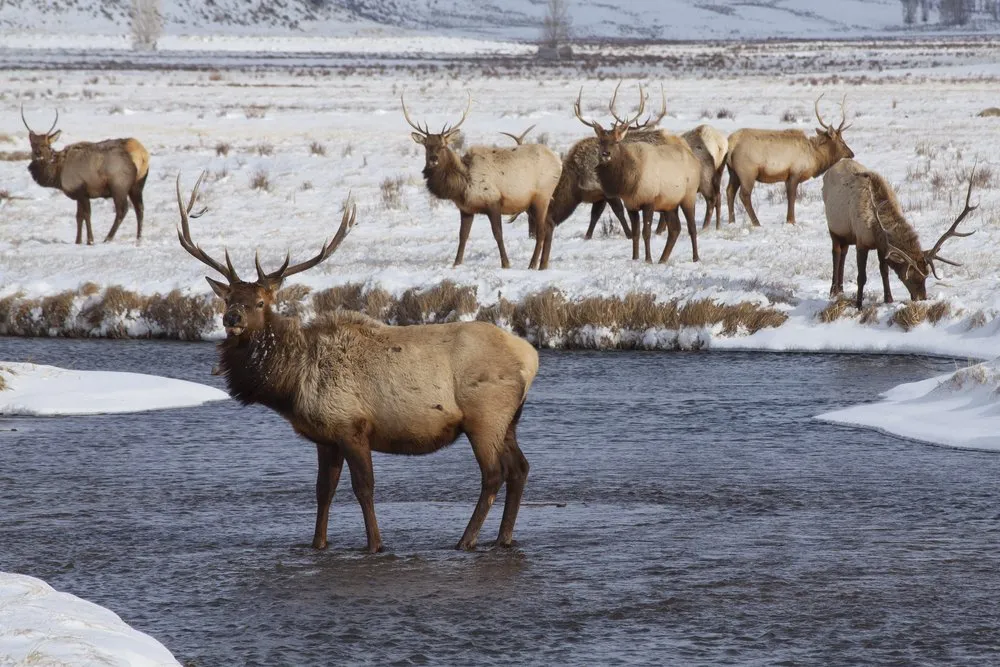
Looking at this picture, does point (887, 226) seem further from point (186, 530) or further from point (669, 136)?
point (186, 530)

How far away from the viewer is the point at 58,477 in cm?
1026

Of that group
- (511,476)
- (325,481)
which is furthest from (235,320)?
(511,476)

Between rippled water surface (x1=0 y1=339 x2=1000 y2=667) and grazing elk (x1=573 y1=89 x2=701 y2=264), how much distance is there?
5.48 m

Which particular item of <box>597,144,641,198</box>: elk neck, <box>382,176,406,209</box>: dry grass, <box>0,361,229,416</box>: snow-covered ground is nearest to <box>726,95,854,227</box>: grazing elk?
<box>597,144,641,198</box>: elk neck

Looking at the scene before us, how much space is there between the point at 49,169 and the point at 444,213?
20.8ft

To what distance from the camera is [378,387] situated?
315 inches

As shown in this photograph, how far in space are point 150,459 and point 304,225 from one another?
13358 millimetres

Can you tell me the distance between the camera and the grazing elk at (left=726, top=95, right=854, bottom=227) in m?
21.9

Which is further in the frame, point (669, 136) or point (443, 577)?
point (669, 136)

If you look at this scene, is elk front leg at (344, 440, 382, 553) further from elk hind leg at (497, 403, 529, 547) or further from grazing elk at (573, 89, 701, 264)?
grazing elk at (573, 89, 701, 264)

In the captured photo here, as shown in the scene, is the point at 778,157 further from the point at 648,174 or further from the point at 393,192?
the point at 393,192

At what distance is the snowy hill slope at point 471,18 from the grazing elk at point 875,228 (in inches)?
4517

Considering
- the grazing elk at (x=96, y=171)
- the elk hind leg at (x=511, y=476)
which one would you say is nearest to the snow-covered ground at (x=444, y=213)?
the grazing elk at (x=96, y=171)

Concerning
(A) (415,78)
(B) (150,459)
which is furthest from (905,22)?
(B) (150,459)
